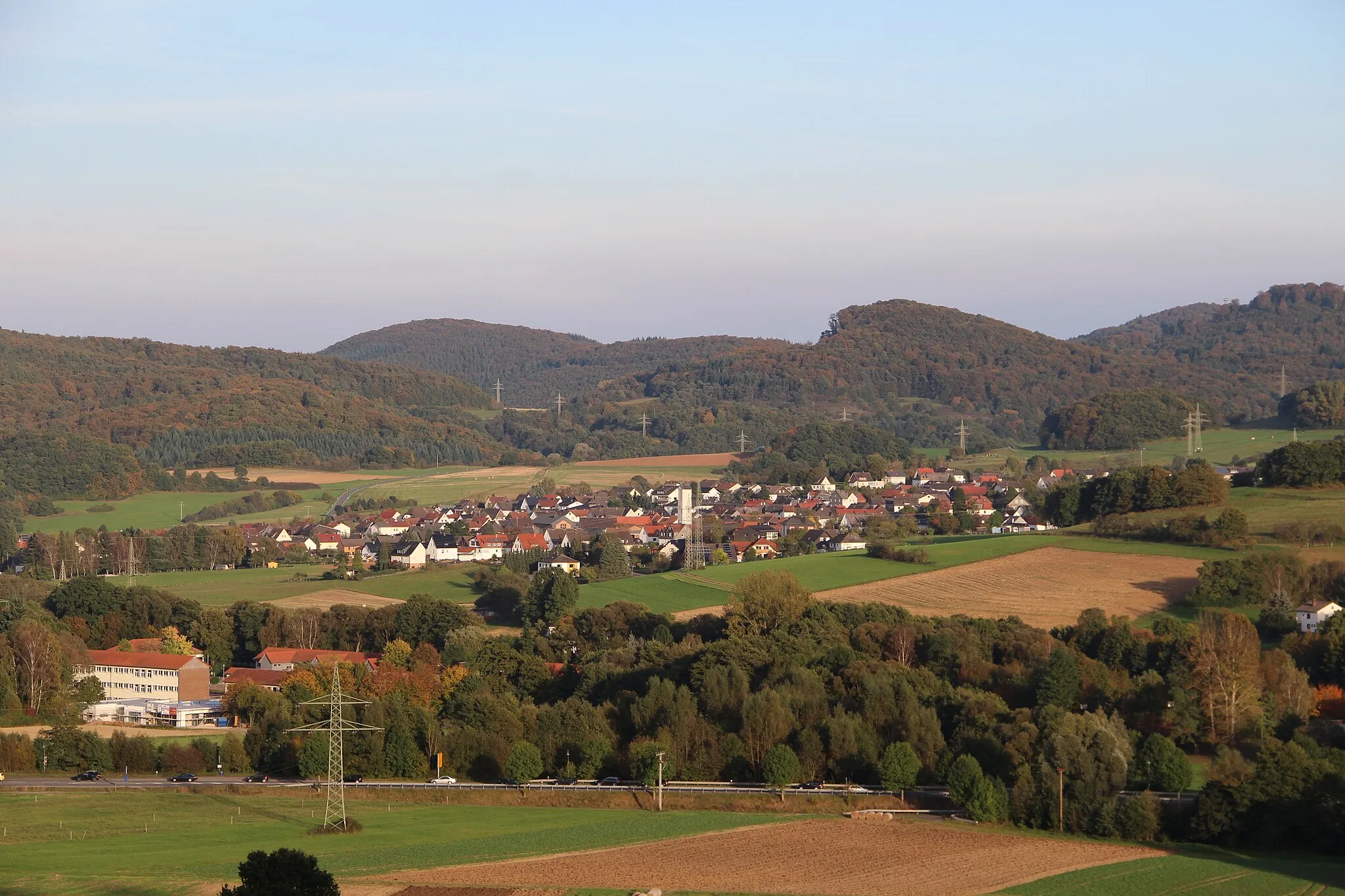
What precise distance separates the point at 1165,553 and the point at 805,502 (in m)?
39.9

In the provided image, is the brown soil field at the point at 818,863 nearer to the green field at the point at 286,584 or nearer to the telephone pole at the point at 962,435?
the green field at the point at 286,584

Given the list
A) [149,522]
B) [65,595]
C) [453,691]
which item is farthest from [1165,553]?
[149,522]

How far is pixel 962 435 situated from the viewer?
12594 centimetres

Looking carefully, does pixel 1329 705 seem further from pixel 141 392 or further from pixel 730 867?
pixel 141 392

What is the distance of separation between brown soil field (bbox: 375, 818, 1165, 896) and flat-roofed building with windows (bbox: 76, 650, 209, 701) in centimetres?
2249

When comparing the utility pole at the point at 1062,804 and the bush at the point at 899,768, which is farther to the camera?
the bush at the point at 899,768

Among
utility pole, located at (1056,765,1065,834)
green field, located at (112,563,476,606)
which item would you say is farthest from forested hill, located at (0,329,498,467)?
utility pole, located at (1056,765,1065,834)

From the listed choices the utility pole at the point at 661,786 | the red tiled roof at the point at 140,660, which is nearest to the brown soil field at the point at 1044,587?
the utility pole at the point at 661,786

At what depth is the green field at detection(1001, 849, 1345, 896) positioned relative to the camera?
79.7 ft

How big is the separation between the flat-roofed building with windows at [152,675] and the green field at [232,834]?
1270 centimetres

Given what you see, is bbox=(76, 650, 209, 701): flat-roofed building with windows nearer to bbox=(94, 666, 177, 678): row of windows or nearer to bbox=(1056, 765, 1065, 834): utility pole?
bbox=(94, 666, 177, 678): row of windows

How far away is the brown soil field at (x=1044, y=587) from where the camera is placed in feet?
153

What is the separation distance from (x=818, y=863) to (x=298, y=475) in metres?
83.9

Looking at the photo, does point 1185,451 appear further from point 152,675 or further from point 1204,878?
point 1204,878
